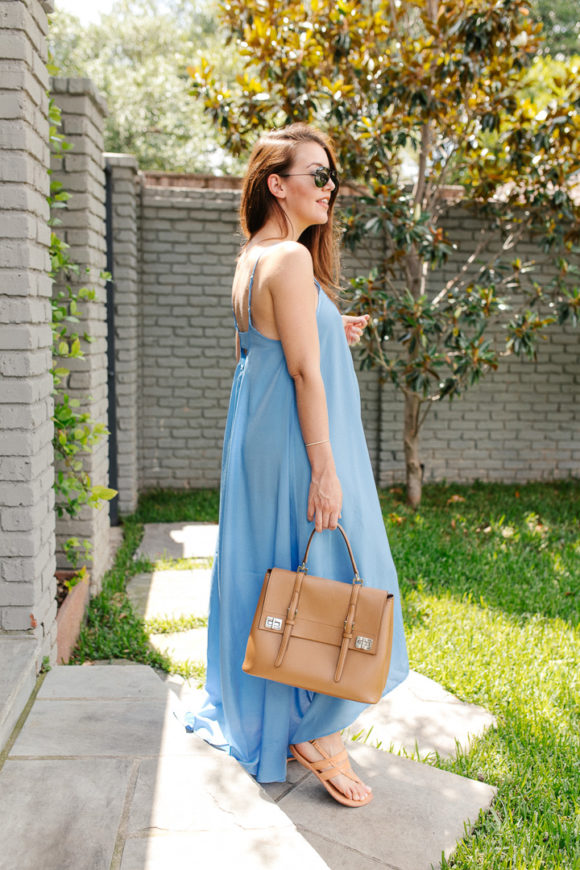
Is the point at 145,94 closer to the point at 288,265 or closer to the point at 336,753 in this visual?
the point at 288,265

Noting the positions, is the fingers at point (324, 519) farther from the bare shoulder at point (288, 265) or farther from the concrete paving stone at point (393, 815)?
the concrete paving stone at point (393, 815)

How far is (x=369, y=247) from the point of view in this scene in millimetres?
6555

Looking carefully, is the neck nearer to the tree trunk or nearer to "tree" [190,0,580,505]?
"tree" [190,0,580,505]

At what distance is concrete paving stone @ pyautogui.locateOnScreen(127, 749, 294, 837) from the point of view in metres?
1.70

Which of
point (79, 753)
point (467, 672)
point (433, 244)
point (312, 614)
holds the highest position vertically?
point (433, 244)

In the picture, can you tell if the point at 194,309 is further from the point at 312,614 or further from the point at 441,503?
the point at 312,614

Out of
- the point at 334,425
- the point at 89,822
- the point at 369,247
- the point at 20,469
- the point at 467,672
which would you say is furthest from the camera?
the point at 369,247

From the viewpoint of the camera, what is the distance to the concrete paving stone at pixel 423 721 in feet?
8.60

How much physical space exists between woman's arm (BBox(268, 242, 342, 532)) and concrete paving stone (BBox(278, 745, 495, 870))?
768mm

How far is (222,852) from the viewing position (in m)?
1.60

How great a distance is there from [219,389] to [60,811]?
16.1 ft

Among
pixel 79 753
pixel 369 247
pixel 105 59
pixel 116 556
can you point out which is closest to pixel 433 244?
pixel 369 247

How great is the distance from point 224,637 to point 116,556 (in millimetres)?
2459

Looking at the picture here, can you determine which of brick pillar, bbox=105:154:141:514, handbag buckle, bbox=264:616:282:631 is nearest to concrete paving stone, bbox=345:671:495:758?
handbag buckle, bbox=264:616:282:631
